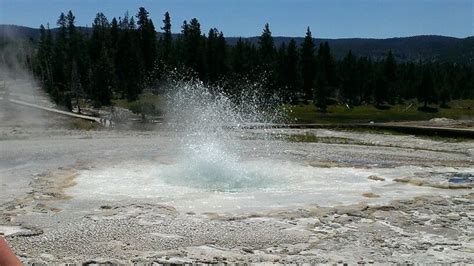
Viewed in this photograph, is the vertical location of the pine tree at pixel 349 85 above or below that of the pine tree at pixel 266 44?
below

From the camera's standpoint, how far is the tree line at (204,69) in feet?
215

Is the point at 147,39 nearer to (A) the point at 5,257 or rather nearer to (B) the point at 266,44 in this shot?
(B) the point at 266,44

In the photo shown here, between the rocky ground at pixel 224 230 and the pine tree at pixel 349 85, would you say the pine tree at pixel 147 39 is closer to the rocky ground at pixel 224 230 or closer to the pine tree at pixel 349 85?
the pine tree at pixel 349 85

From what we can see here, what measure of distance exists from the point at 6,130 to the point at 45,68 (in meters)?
47.2

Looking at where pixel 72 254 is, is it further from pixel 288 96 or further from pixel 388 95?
pixel 388 95

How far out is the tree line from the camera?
215 ft

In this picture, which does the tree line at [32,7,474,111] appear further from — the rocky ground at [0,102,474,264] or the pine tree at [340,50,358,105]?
the rocky ground at [0,102,474,264]

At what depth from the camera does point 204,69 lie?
68.8 meters

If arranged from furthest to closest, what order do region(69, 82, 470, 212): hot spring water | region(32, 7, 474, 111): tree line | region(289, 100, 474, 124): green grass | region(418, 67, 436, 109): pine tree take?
1. region(418, 67, 436, 109): pine tree
2. region(32, 7, 474, 111): tree line
3. region(289, 100, 474, 124): green grass
4. region(69, 82, 470, 212): hot spring water

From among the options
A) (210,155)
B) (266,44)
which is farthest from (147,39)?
(210,155)

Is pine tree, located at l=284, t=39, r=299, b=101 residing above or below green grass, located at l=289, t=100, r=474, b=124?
above

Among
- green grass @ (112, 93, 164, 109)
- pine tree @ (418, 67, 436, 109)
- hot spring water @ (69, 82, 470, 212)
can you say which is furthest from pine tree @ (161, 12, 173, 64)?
hot spring water @ (69, 82, 470, 212)

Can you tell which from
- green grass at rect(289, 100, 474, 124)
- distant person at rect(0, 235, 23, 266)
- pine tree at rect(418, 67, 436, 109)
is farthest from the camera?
pine tree at rect(418, 67, 436, 109)

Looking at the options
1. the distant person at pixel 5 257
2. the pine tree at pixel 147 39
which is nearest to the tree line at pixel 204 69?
the pine tree at pixel 147 39
